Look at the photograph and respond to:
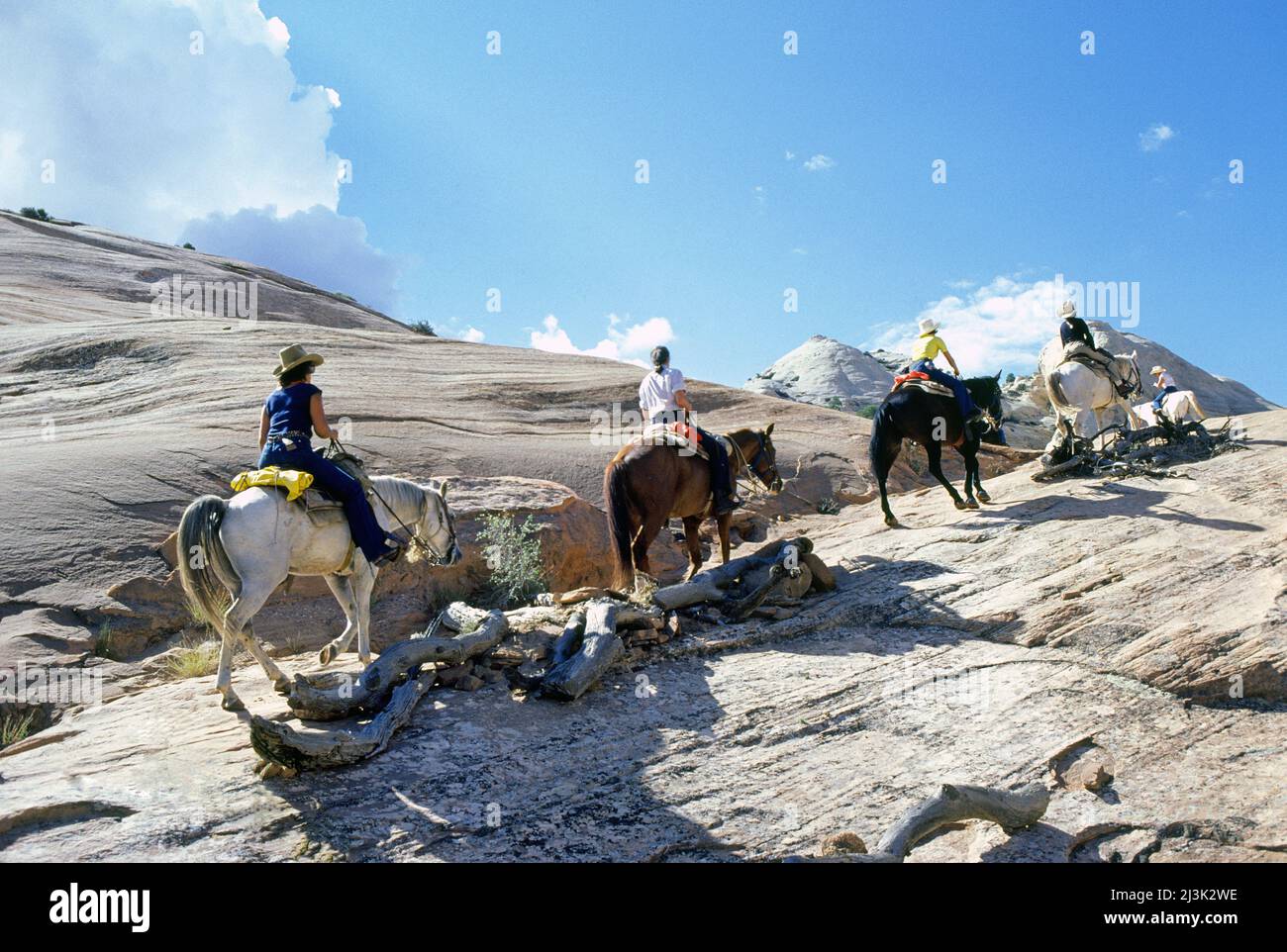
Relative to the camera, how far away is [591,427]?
19.9 meters

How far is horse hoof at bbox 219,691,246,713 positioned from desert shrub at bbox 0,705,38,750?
232 cm

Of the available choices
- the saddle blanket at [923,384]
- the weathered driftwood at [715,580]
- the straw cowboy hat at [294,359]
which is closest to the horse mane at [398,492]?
the straw cowboy hat at [294,359]

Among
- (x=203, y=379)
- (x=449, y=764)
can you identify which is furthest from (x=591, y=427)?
(x=449, y=764)

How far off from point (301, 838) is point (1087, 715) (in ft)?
19.1

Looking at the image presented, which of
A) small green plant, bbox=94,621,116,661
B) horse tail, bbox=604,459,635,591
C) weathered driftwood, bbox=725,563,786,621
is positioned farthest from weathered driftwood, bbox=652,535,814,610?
small green plant, bbox=94,621,116,661

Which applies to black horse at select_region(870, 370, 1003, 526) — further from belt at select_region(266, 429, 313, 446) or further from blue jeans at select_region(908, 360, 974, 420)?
belt at select_region(266, 429, 313, 446)

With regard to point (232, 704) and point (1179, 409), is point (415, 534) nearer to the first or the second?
point (232, 704)

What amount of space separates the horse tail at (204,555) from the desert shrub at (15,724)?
7.41 ft

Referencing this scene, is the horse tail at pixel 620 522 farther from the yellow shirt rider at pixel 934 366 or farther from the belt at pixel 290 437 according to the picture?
the yellow shirt rider at pixel 934 366

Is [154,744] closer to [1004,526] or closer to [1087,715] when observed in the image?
[1087,715]

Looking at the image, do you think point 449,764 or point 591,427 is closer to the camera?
point 449,764

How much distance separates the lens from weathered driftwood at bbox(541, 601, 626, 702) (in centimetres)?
682

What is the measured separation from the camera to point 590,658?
709 centimetres

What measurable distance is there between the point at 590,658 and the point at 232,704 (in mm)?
2818
